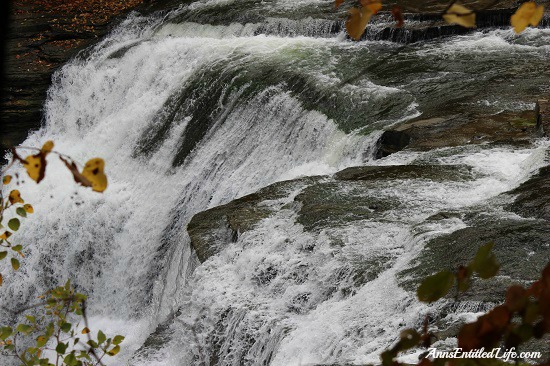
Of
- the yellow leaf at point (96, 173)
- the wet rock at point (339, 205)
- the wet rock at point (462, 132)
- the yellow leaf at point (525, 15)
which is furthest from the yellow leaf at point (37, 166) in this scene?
the wet rock at point (462, 132)

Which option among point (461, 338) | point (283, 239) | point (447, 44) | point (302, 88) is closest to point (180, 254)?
point (283, 239)

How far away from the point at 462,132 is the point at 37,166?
277 inches

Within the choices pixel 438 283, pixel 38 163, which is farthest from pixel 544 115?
pixel 38 163

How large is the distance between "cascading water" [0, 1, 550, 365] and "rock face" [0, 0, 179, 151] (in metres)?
0.55

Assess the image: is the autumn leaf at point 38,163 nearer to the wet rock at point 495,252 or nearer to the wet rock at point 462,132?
the wet rock at point 495,252

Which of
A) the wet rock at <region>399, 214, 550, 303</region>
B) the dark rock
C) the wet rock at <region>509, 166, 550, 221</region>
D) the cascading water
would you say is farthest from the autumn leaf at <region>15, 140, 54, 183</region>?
the dark rock

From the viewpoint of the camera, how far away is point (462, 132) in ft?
27.7

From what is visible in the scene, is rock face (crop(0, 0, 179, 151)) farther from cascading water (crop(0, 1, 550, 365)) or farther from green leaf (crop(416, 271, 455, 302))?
green leaf (crop(416, 271, 455, 302))

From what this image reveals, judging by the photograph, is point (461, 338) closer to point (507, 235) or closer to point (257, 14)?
point (507, 235)

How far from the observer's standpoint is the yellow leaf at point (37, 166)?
1.92 meters

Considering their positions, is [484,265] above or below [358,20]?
below

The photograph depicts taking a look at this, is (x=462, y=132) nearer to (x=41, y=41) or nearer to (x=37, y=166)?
(x=37, y=166)

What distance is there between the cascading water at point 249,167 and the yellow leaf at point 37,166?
264 centimetres

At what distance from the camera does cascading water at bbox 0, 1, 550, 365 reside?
595 centimetres
